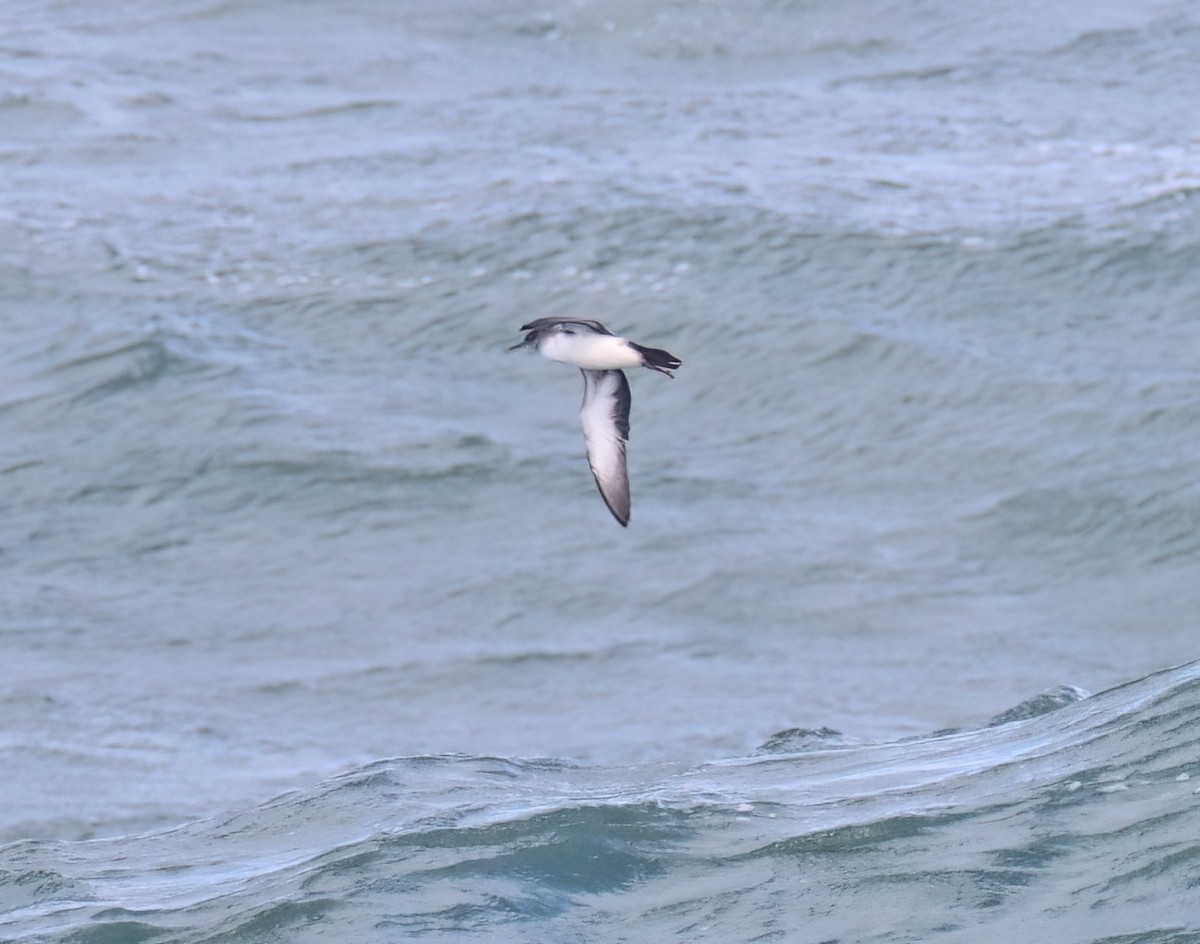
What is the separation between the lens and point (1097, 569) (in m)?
12.1

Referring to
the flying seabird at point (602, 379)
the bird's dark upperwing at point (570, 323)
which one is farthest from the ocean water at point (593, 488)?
the bird's dark upperwing at point (570, 323)

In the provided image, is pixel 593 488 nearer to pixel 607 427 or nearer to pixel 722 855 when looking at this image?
pixel 607 427

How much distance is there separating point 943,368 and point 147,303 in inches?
240

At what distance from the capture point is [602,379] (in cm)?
793

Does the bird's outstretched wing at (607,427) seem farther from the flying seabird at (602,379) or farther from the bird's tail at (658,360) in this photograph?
the bird's tail at (658,360)

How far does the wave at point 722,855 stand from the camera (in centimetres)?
585

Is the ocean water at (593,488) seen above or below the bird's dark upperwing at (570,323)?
below

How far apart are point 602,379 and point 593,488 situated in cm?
529

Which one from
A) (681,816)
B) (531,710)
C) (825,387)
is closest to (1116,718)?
(681,816)

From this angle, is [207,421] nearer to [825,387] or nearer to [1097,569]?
[825,387]

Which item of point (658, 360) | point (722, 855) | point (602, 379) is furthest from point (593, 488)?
point (722, 855)

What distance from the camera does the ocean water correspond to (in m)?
6.55

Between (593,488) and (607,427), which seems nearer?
(607,427)

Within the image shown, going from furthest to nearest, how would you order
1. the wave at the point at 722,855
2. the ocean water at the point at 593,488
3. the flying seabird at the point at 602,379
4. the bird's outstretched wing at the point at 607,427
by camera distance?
1. the bird's outstretched wing at the point at 607,427
2. the flying seabird at the point at 602,379
3. the ocean water at the point at 593,488
4. the wave at the point at 722,855
